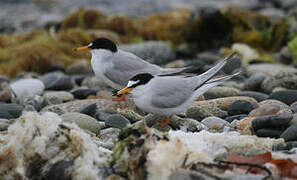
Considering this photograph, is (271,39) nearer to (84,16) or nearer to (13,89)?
(84,16)

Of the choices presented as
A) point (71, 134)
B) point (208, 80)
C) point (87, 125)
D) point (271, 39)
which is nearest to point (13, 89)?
point (87, 125)

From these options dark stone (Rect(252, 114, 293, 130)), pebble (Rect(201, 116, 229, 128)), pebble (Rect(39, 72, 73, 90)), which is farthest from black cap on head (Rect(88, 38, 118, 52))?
dark stone (Rect(252, 114, 293, 130))

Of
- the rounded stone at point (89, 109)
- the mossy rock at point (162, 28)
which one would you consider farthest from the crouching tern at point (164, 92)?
the mossy rock at point (162, 28)

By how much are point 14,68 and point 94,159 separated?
5.75 meters

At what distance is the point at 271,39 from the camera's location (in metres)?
9.49

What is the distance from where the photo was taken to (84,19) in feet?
37.4

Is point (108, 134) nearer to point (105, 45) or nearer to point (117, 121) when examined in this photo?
point (117, 121)

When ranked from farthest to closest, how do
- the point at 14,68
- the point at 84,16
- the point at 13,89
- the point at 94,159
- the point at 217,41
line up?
the point at 84,16 → the point at 217,41 → the point at 14,68 → the point at 13,89 → the point at 94,159

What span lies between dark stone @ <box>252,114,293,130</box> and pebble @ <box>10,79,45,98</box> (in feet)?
10.1

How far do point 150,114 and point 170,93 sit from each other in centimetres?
51

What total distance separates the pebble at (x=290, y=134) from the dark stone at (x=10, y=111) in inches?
108

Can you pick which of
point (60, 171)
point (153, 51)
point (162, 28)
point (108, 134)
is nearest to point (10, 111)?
point (108, 134)

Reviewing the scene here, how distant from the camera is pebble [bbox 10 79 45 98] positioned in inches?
229

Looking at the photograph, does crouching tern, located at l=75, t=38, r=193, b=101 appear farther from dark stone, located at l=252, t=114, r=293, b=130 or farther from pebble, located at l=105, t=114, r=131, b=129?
dark stone, located at l=252, t=114, r=293, b=130
